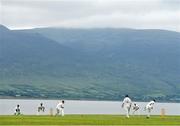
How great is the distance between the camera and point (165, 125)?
5284cm

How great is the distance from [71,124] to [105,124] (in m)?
3.12

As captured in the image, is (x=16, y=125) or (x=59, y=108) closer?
(x=16, y=125)

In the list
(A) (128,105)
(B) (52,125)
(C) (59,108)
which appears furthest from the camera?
(C) (59,108)

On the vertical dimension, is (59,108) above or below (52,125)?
above

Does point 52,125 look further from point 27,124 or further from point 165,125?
point 165,125

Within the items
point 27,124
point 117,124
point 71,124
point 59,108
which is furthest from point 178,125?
point 59,108

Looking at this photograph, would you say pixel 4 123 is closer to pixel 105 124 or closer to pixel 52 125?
pixel 52 125

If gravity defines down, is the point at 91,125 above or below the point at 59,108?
below

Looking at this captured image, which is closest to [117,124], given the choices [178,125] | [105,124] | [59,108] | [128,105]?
[105,124]

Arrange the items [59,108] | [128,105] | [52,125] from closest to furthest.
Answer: [52,125] → [128,105] → [59,108]

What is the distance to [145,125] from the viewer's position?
52.8m

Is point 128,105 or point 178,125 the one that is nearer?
point 178,125

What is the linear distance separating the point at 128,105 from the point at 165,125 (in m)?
14.7

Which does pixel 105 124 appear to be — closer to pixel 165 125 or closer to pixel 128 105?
pixel 165 125
